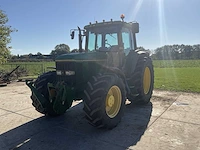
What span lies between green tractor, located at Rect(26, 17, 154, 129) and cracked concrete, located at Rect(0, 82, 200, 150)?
1.08ft

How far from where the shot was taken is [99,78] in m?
3.77

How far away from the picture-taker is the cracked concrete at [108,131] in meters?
3.26

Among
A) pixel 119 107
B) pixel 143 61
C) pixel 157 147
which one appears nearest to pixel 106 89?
pixel 119 107

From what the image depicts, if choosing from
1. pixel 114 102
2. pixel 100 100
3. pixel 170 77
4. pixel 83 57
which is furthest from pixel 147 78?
pixel 170 77

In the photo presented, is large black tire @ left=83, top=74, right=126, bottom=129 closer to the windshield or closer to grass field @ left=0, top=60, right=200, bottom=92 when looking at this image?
the windshield

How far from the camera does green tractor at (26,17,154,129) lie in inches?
145

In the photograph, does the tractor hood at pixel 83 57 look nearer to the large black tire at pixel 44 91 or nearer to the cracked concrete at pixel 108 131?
the large black tire at pixel 44 91

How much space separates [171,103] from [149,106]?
2.76 ft

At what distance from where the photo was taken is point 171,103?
5941 millimetres

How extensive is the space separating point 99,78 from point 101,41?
5.99 feet

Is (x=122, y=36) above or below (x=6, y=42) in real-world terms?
below

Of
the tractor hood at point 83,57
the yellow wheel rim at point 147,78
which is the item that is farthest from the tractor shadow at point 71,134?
the yellow wheel rim at point 147,78

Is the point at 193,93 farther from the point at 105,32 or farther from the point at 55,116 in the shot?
the point at 55,116

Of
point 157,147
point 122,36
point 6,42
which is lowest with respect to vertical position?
point 157,147
